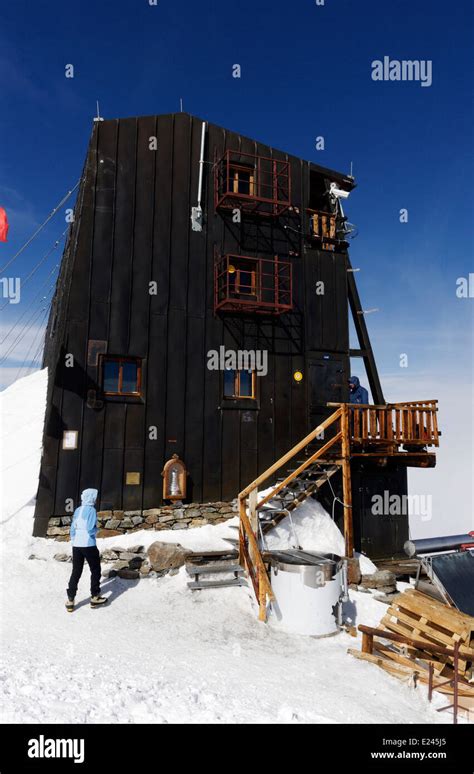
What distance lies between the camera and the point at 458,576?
11438mm

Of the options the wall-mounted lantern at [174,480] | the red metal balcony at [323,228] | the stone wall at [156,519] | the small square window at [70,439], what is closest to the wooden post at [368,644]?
the stone wall at [156,519]

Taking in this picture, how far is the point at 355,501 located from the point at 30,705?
40.9ft

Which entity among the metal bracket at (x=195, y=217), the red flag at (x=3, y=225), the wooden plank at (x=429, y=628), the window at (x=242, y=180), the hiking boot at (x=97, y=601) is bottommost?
the wooden plank at (x=429, y=628)

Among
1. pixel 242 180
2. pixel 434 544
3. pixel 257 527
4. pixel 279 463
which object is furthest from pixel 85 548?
pixel 242 180

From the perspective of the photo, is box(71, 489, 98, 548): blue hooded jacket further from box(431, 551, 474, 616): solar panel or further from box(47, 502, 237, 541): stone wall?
box(431, 551, 474, 616): solar panel

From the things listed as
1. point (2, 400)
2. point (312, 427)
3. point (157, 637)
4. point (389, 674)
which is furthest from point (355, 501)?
point (2, 400)

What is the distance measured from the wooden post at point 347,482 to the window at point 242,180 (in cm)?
797

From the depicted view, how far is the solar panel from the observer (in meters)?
10.7

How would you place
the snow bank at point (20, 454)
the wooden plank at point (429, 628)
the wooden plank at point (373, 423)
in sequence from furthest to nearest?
the wooden plank at point (373, 423), the snow bank at point (20, 454), the wooden plank at point (429, 628)

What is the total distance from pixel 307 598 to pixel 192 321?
28.4 feet

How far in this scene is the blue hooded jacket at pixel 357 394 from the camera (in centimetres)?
1792

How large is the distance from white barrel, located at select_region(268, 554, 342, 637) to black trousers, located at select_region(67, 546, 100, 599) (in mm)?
3534

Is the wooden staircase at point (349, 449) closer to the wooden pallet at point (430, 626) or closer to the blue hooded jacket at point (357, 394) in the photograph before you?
the blue hooded jacket at point (357, 394)
